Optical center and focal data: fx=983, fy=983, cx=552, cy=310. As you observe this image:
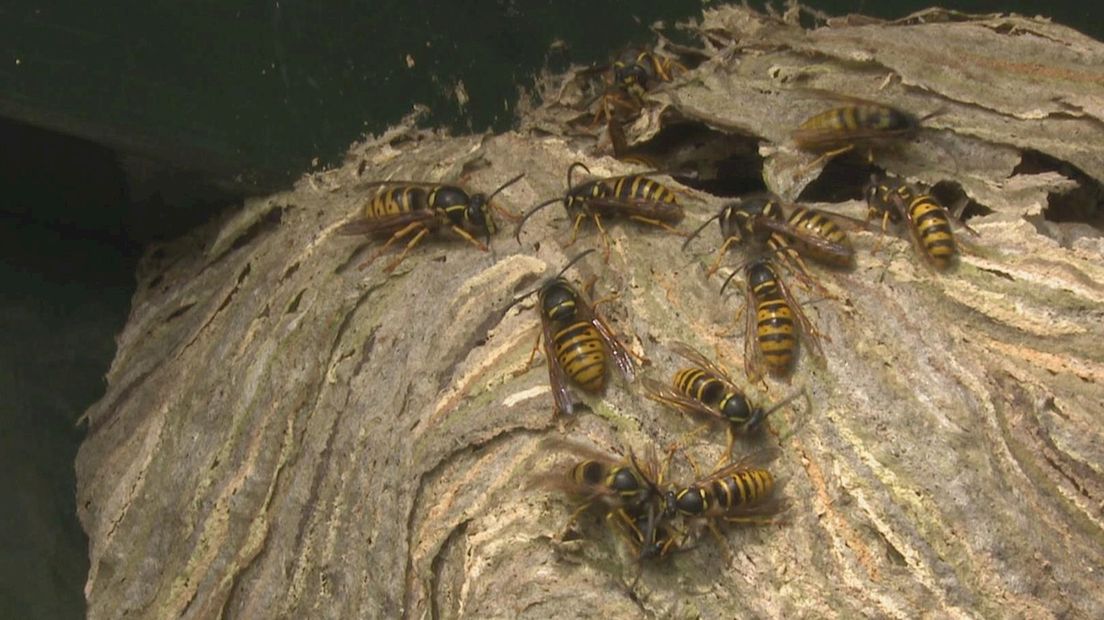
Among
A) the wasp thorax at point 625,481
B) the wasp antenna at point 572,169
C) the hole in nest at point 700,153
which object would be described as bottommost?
the wasp thorax at point 625,481

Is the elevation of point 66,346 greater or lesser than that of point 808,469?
greater

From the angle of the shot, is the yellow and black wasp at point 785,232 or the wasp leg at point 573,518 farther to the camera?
the yellow and black wasp at point 785,232

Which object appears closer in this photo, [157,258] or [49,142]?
[49,142]

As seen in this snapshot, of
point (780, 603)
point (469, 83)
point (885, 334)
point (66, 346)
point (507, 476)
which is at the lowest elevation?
point (780, 603)

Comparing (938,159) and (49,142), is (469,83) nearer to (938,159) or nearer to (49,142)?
(49,142)

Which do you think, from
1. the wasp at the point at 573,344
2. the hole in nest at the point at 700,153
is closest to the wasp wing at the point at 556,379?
the wasp at the point at 573,344

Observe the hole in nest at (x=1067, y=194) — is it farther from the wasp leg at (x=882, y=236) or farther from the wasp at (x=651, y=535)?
the wasp at (x=651, y=535)

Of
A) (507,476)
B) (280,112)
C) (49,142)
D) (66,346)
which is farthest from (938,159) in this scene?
(66,346)
